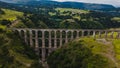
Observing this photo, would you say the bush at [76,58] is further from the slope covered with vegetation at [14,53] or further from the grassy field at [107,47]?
the slope covered with vegetation at [14,53]

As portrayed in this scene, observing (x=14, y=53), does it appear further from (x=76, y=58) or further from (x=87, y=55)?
(x=87, y=55)

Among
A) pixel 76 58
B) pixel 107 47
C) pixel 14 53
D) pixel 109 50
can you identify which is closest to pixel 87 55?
pixel 76 58

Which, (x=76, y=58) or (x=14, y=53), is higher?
(x=76, y=58)

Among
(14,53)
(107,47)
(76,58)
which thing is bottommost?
(14,53)

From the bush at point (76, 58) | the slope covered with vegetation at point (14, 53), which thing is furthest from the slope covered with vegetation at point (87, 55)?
the slope covered with vegetation at point (14, 53)

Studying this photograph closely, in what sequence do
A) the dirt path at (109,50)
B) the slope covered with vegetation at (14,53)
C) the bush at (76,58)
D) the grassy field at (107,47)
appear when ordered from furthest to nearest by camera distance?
the slope covered with vegetation at (14,53)
the grassy field at (107,47)
the dirt path at (109,50)
the bush at (76,58)

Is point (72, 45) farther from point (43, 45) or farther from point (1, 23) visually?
point (1, 23)

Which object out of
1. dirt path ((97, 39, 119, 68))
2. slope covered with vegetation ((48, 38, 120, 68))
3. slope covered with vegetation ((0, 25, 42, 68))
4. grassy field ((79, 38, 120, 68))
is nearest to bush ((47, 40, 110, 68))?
slope covered with vegetation ((48, 38, 120, 68))

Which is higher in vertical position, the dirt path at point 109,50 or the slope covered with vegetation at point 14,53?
the dirt path at point 109,50

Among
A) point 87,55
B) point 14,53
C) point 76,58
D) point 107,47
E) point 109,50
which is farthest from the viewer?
point 14,53

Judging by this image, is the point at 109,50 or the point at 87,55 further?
the point at 109,50

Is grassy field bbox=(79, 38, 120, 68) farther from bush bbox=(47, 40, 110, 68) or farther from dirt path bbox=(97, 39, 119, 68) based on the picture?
bush bbox=(47, 40, 110, 68)

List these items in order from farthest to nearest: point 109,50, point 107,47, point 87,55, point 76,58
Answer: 1. point 107,47
2. point 109,50
3. point 76,58
4. point 87,55
